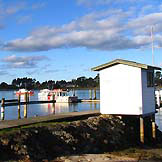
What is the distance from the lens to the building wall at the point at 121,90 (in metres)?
21.5

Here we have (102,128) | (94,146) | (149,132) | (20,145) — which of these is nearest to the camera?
(20,145)

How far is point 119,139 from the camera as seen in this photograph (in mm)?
20750

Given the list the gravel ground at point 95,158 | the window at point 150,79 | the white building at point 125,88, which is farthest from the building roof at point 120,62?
the gravel ground at point 95,158

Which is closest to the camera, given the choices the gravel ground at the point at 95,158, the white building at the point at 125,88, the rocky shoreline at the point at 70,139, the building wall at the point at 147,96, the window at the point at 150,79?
the rocky shoreline at the point at 70,139

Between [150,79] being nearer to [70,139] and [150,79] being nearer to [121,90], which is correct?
[121,90]

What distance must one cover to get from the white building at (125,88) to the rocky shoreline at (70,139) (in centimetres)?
107

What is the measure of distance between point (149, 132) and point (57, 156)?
12.3 m

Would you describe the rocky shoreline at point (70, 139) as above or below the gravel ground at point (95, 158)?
above

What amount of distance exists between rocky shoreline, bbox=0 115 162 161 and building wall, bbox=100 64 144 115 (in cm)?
94

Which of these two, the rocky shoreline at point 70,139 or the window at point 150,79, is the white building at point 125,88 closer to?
→ the window at point 150,79

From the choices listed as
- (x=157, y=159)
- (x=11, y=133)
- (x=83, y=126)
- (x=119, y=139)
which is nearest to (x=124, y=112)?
(x=119, y=139)

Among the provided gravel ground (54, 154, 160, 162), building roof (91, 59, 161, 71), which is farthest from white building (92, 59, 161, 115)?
gravel ground (54, 154, 160, 162)

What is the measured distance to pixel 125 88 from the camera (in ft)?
71.5

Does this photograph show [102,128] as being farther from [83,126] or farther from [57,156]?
[57,156]
